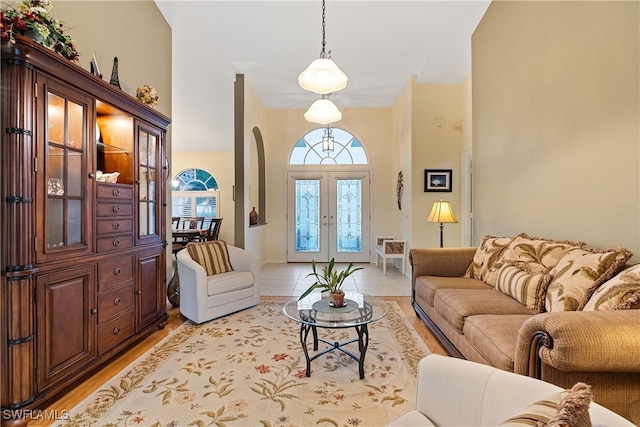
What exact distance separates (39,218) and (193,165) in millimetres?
7050

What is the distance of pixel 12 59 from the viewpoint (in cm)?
161

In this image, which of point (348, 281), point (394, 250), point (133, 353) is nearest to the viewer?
point (133, 353)

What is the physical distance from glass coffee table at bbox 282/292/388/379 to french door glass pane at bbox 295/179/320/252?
4.53 m

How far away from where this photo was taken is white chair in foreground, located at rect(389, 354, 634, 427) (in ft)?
2.75

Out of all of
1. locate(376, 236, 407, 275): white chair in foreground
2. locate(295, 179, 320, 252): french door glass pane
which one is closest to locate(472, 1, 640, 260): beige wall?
locate(376, 236, 407, 275): white chair in foreground

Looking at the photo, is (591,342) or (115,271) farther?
(115,271)

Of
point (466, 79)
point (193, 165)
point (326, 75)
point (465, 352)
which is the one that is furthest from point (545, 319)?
point (193, 165)

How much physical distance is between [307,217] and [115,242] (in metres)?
5.03

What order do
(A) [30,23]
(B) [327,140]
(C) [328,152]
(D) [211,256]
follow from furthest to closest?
1. (C) [328,152]
2. (B) [327,140]
3. (D) [211,256]
4. (A) [30,23]

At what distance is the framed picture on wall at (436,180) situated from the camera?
5.34 meters

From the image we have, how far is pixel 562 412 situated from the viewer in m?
0.54

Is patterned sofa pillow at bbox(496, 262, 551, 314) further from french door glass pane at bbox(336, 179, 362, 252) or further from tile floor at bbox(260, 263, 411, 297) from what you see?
french door glass pane at bbox(336, 179, 362, 252)

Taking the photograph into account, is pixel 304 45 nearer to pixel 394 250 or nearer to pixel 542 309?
pixel 394 250

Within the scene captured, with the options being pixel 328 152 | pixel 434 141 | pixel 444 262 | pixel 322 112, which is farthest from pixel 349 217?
pixel 444 262
